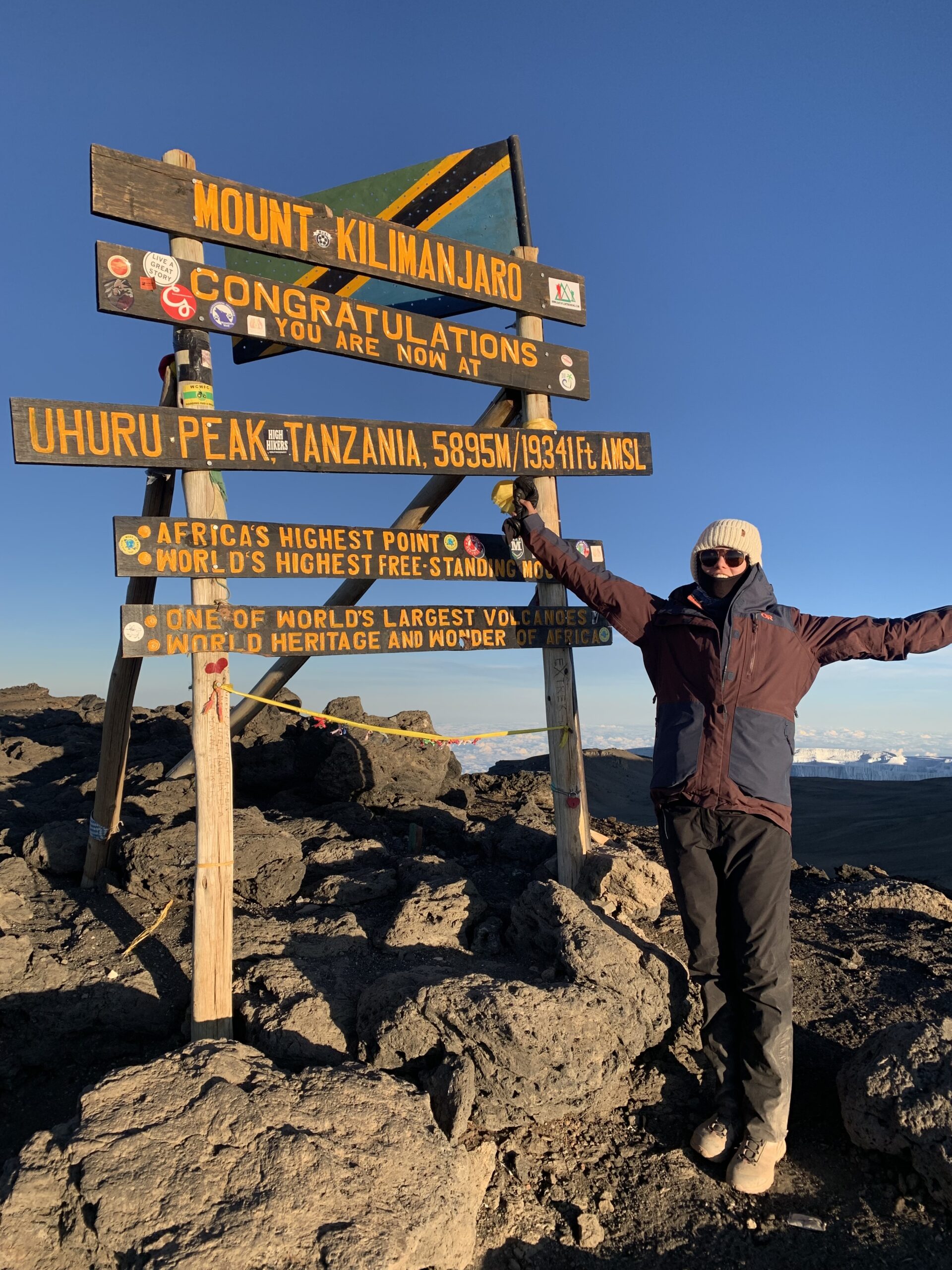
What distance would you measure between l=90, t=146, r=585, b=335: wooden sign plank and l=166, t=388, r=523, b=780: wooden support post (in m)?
0.67

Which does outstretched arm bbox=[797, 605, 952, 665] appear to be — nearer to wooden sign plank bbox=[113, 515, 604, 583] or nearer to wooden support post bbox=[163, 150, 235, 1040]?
wooden sign plank bbox=[113, 515, 604, 583]

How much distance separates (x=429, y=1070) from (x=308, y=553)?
2.62 metres

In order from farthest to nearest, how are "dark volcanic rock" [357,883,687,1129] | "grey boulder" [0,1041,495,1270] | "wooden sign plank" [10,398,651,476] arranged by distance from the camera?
"wooden sign plank" [10,398,651,476]
"dark volcanic rock" [357,883,687,1129]
"grey boulder" [0,1041,495,1270]

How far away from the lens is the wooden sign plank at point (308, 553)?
161 inches

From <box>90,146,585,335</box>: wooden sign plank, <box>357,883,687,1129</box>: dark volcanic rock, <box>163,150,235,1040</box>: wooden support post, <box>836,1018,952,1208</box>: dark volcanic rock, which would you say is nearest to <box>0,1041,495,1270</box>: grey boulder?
<box>357,883,687,1129</box>: dark volcanic rock

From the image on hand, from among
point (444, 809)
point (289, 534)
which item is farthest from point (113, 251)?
point (444, 809)

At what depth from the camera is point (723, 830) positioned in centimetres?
382

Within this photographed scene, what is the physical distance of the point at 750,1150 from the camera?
11.3 feet

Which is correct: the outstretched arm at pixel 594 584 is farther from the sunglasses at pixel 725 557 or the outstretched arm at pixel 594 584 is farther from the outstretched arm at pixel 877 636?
the outstretched arm at pixel 877 636

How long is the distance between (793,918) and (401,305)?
201 inches

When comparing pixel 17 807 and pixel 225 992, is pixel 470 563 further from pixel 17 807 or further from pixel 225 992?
pixel 17 807

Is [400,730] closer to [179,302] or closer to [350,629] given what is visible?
[350,629]

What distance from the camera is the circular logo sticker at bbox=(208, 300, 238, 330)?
4305mm

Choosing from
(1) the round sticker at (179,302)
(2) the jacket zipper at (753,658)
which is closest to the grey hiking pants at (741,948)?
(2) the jacket zipper at (753,658)
